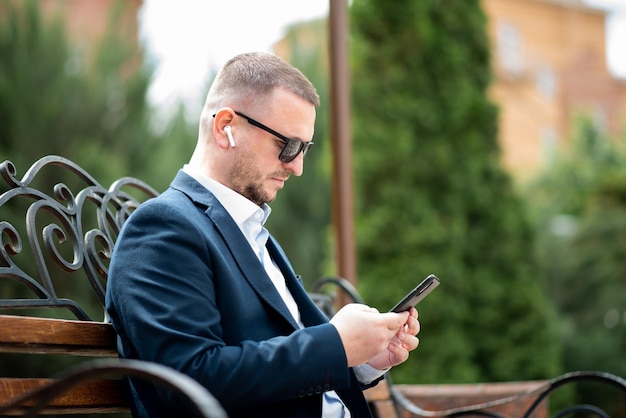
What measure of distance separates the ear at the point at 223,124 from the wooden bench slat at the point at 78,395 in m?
0.61

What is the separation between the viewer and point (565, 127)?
27.4m

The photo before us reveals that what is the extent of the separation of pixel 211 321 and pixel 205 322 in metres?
0.02

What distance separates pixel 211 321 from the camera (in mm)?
1753

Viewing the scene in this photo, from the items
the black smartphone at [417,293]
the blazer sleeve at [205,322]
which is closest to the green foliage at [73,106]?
the blazer sleeve at [205,322]

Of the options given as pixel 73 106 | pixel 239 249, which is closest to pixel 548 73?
pixel 73 106

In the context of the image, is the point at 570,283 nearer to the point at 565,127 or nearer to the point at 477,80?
the point at 477,80

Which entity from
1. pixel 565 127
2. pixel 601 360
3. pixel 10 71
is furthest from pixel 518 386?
pixel 565 127

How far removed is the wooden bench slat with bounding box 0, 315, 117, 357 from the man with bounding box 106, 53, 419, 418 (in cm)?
7

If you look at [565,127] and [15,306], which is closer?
[15,306]

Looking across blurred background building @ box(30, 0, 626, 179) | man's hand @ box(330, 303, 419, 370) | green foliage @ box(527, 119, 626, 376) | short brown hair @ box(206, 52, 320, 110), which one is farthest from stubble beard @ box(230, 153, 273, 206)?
blurred background building @ box(30, 0, 626, 179)

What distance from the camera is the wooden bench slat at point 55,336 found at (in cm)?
170

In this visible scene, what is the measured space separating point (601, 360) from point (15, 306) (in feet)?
27.1

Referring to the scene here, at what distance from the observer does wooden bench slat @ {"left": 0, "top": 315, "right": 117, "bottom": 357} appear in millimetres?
1697

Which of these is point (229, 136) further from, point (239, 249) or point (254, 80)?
point (239, 249)
